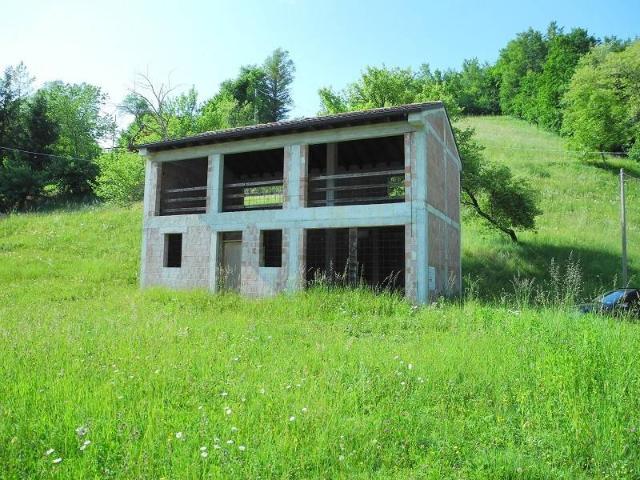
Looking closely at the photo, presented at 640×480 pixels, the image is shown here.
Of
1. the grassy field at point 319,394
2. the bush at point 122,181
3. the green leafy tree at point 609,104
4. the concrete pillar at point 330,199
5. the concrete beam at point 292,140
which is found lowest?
the grassy field at point 319,394

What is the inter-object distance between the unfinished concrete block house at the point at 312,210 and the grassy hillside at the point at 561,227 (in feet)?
14.8

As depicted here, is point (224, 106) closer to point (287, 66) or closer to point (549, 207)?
point (287, 66)

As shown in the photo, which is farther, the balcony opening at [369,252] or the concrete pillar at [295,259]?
the balcony opening at [369,252]

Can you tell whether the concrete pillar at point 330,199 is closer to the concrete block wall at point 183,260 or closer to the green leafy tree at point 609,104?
the concrete block wall at point 183,260

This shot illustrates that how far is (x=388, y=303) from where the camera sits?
1188 cm

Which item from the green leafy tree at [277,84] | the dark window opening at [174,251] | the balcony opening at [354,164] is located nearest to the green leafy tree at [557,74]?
the green leafy tree at [277,84]

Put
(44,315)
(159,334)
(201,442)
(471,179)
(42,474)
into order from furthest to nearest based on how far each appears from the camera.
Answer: (471,179), (44,315), (159,334), (201,442), (42,474)

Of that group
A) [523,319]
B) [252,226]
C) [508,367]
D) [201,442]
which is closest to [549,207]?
[252,226]

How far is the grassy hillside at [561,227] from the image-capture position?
79.9 feet

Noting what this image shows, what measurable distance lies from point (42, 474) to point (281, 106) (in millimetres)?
58795

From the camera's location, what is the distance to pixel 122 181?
38.8m

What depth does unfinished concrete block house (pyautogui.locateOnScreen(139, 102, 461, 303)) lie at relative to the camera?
1418 cm

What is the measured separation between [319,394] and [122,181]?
37.6 metres

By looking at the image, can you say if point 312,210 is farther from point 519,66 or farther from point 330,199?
point 519,66
